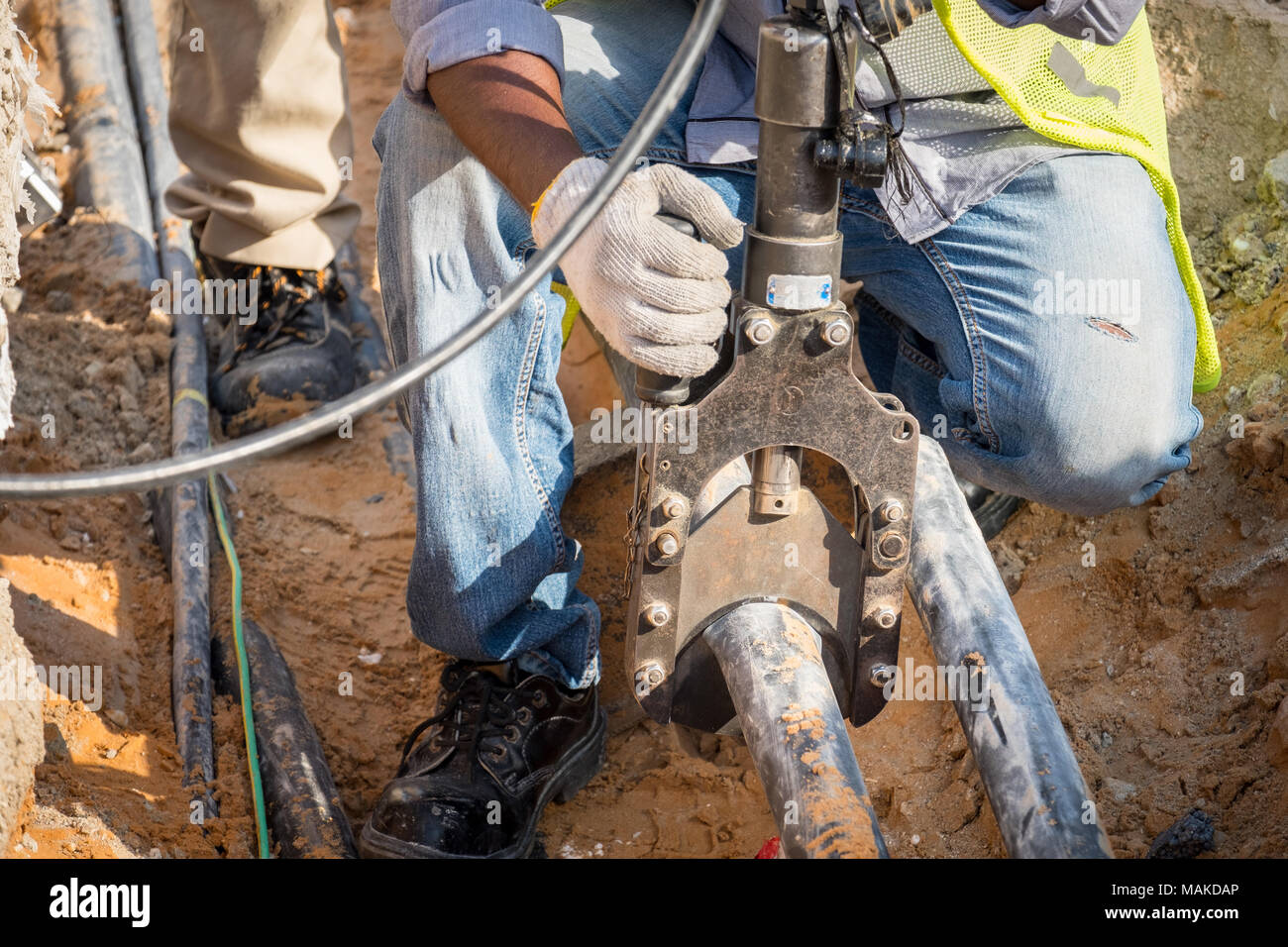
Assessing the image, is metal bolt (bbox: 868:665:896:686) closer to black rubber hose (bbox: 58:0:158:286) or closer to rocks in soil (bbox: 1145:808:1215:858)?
rocks in soil (bbox: 1145:808:1215:858)

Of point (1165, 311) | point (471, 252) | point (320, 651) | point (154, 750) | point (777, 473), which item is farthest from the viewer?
point (320, 651)

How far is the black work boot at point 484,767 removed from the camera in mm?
1655

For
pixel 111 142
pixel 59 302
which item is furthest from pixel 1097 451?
pixel 111 142

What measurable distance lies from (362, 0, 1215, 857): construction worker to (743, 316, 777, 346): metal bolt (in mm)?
376

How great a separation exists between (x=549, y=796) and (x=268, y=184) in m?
1.58

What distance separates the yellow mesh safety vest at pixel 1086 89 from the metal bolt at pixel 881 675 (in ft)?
2.60

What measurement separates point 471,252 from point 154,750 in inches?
37.8

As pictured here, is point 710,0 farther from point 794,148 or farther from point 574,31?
point 574,31

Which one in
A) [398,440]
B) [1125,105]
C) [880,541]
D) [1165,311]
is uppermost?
[1125,105]

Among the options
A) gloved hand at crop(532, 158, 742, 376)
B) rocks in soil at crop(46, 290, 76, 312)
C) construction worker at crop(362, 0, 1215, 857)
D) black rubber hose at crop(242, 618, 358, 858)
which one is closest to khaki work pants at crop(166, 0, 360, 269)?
rocks in soil at crop(46, 290, 76, 312)

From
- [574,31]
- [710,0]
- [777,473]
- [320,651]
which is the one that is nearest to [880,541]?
[777,473]

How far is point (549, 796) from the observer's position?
180 cm

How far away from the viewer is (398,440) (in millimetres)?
2617

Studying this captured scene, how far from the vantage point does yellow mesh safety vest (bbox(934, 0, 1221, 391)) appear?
4.99ft
